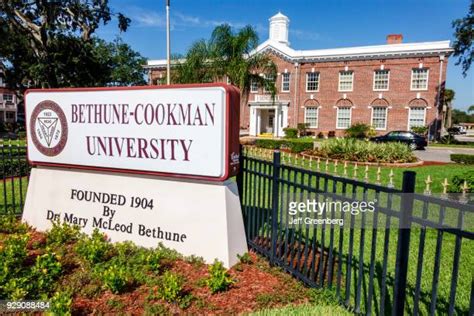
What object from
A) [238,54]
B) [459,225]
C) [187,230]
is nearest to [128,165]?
[187,230]

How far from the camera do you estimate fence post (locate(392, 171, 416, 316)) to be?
2.58 metres

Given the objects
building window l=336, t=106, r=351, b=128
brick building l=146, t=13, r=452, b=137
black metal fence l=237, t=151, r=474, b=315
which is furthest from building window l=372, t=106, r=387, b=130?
black metal fence l=237, t=151, r=474, b=315

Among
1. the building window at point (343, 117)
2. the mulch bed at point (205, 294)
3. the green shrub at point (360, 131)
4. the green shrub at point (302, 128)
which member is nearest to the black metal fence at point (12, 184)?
the mulch bed at point (205, 294)


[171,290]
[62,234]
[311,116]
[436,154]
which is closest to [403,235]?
[171,290]

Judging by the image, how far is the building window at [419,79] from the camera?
29.3m

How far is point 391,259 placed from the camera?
466 cm

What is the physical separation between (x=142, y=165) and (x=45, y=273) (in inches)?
69.6

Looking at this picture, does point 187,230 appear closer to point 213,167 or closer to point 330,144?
point 213,167

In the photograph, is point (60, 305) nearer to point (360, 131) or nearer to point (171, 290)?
point (171, 290)

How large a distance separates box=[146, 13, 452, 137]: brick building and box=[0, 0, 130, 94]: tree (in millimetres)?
15069

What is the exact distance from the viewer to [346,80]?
32719 millimetres

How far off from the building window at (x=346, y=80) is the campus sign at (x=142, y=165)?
31.3 m

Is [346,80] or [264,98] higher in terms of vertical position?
[346,80]

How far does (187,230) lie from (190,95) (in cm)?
184
